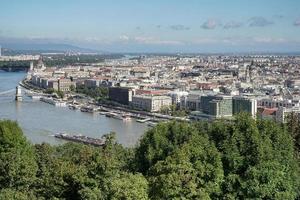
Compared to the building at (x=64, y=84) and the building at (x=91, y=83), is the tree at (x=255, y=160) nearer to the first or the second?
the building at (x=91, y=83)

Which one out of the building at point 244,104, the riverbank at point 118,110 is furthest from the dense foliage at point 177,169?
the building at point 244,104

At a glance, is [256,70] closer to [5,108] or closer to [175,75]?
[175,75]

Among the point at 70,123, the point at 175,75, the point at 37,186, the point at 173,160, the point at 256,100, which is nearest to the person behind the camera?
the point at 173,160

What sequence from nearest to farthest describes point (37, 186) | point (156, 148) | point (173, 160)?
point (173, 160)
point (37, 186)
point (156, 148)

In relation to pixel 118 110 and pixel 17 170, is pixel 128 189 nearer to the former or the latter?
pixel 17 170

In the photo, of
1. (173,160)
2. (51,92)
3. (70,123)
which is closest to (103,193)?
(173,160)

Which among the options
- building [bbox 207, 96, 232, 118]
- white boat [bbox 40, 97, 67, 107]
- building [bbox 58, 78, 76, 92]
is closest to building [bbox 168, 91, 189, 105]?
building [bbox 207, 96, 232, 118]
